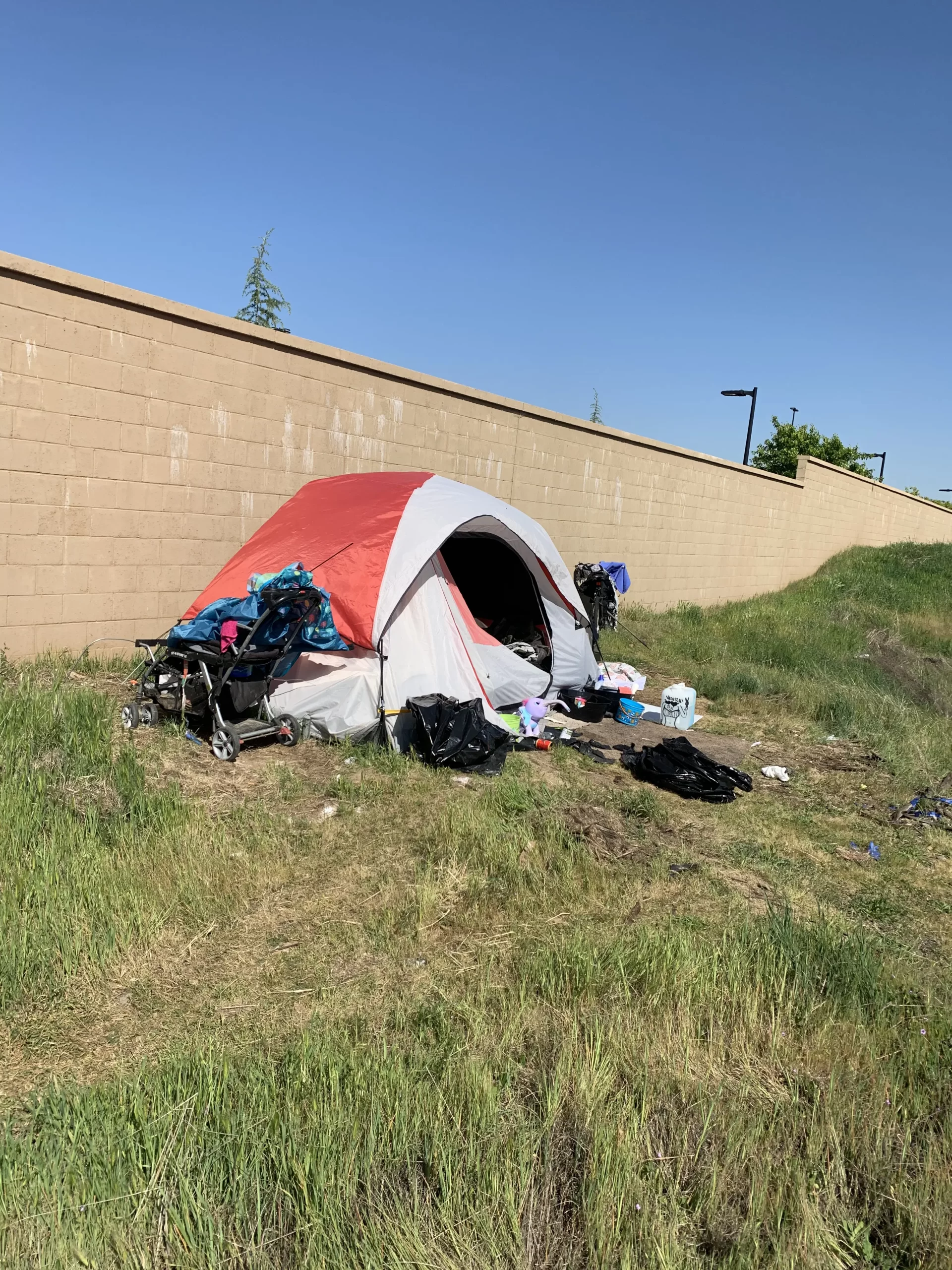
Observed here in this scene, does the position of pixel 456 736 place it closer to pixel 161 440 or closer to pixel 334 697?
pixel 334 697

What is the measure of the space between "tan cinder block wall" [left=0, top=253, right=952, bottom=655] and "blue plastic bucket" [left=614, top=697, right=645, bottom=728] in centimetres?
380

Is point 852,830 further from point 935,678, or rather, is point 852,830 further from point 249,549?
point 935,678

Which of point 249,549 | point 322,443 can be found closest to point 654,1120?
point 249,549

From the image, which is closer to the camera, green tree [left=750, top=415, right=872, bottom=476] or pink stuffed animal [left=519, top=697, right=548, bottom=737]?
pink stuffed animal [left=519, top=697, right=548, bottom=737]

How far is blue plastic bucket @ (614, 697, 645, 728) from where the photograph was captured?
27.0 ft

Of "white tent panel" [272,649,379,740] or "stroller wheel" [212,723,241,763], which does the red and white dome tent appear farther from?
"stroller wheel" [212,723,241,763]

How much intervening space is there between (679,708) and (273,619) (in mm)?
4056

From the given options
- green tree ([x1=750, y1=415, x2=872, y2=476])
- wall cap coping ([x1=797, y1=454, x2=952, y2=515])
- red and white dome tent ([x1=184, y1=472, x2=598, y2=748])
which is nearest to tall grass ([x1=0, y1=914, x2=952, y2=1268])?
red and white dome tent ([x1=184, y1=472, x2=598, y2=748])

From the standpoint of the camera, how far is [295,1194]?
7.56ft

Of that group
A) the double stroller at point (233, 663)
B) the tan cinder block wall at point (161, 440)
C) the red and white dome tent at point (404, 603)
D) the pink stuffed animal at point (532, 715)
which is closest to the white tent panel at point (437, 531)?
the red and white dome tent at point (404, 603)

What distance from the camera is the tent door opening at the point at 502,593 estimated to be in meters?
8.63

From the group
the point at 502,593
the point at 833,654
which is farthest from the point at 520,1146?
the point at 833,654

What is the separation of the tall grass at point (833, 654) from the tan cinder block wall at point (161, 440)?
3164 millimetres

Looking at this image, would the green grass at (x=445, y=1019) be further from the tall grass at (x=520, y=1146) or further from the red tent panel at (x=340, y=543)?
the red tent panel at (x=340, y=543)
